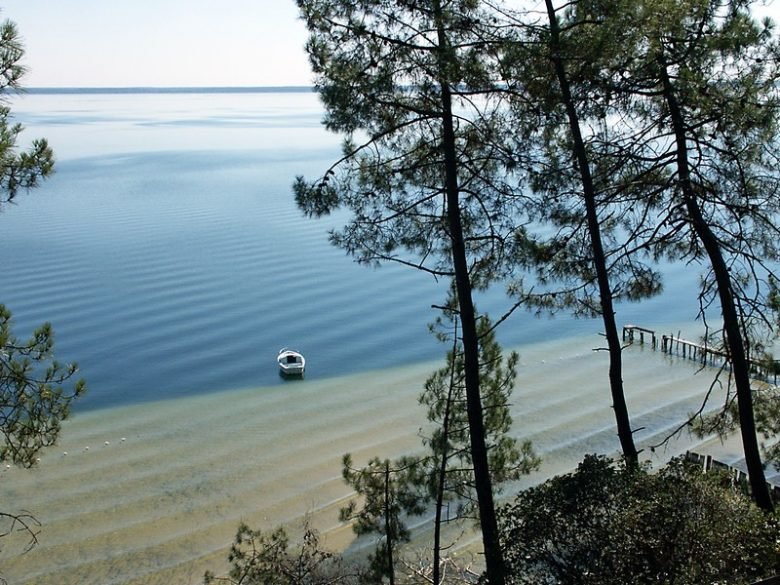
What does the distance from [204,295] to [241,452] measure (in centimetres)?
1197

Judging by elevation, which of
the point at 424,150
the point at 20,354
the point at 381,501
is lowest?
the point at 381,501

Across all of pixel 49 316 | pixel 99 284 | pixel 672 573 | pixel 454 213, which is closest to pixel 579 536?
pixel 672 573

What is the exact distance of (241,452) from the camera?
19.2 m

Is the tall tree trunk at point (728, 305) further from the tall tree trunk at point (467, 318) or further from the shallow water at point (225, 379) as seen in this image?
the shallow water at point (225, 379)

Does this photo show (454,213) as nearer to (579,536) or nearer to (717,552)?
(579,536)

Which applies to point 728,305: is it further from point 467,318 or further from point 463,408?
point 463,408

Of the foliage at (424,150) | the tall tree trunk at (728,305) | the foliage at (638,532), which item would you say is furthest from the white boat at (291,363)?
the foliage at (638,532)

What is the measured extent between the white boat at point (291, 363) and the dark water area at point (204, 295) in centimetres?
43

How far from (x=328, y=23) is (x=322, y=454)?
1328cm

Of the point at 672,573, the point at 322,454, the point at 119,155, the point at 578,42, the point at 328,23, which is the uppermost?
the point at 119,155

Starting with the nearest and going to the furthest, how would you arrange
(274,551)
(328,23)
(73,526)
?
(328,23) → (274,551) → (73,526)

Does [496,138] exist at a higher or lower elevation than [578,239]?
higher

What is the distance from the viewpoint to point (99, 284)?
30391mm

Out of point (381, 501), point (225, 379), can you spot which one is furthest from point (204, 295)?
point (381, 501)
